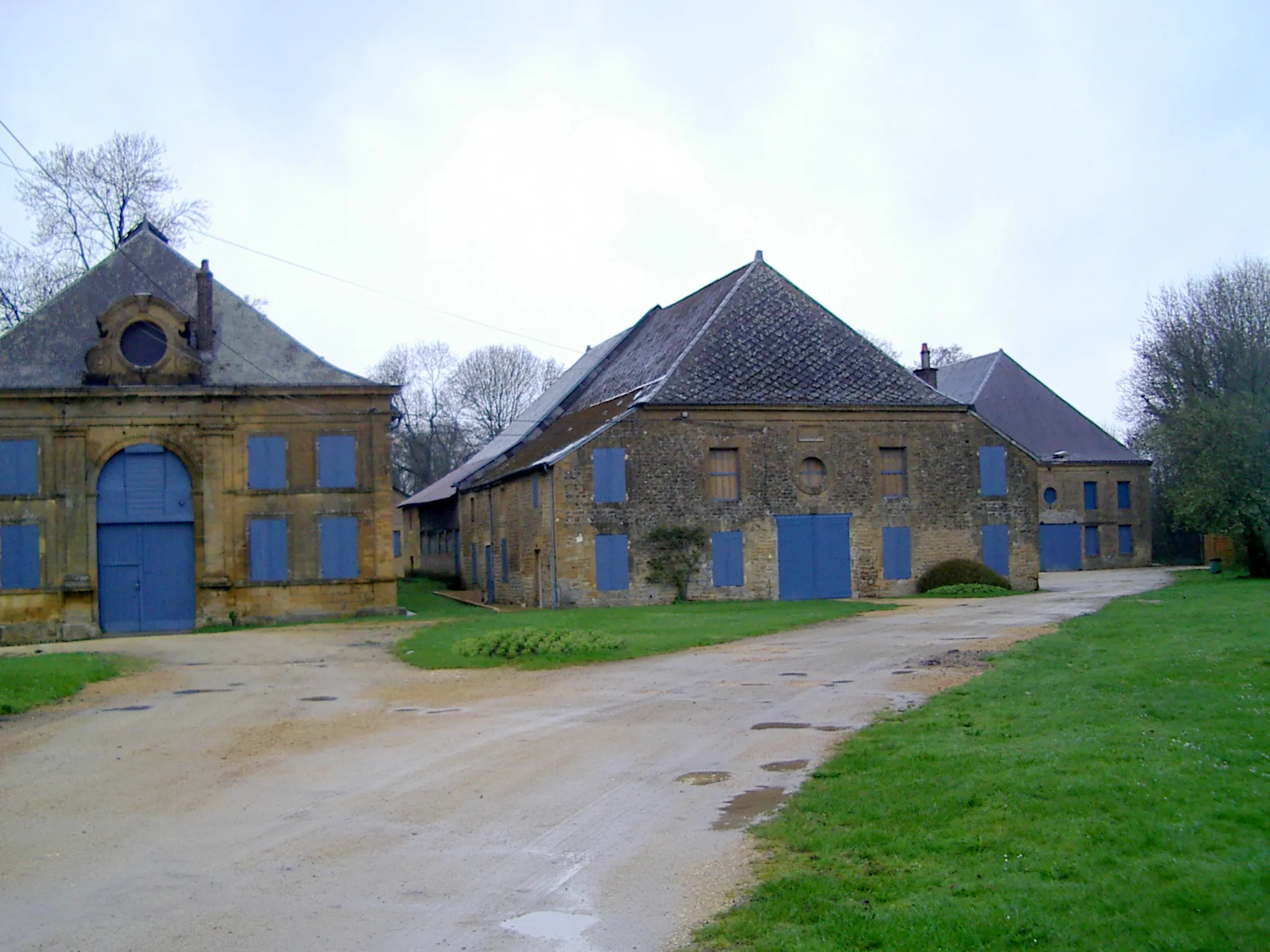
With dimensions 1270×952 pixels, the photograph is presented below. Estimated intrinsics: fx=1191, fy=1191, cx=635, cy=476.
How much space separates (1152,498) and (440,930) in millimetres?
57031

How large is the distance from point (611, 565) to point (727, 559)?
322 cm

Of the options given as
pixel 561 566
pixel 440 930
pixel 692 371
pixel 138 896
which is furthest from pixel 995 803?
pixel 692 371

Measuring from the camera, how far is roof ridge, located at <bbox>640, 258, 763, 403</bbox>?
3152 cm

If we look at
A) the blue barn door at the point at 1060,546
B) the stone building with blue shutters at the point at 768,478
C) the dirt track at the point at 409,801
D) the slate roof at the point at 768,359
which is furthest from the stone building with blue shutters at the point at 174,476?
the blue barn door at the point at 1060,546

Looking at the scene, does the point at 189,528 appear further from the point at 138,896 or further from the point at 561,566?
the point at 138,896

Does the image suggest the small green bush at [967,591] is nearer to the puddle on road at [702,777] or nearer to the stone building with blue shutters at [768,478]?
the stone building with blue shutters at [768,478]

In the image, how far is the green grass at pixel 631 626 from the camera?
18219 millimetres

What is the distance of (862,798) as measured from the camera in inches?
314

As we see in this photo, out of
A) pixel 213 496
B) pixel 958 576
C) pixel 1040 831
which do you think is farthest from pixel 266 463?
pixel 1040 831

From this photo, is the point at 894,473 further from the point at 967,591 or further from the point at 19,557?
the point at 19,557

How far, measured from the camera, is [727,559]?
31688mm

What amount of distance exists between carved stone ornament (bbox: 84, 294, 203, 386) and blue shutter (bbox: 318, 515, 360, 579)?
4808 millimetres

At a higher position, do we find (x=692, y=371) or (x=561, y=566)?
(x=692, y=371)

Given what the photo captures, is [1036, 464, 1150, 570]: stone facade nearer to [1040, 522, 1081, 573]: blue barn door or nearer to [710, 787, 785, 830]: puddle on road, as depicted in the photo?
[1040, 522, 1081, 573]: blue barn door
